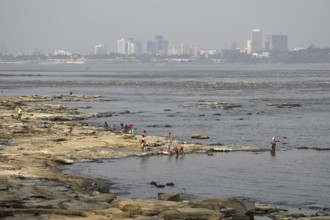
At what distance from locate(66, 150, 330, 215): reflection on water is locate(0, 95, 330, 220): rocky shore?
200 cm

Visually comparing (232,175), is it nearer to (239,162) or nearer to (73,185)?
(239,162)

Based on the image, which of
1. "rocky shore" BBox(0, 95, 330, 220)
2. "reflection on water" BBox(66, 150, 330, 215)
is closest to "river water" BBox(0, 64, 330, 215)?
"reflection on water" BBox(66, 150, 330, 215)

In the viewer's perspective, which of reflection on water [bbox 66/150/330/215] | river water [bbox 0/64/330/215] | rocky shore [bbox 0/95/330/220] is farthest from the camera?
river water [bbox 0/64/330/215]

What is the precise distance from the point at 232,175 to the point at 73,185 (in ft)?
33.6

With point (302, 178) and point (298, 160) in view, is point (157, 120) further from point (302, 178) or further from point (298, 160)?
point (302, 178)

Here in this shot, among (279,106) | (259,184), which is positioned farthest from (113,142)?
(279,106)

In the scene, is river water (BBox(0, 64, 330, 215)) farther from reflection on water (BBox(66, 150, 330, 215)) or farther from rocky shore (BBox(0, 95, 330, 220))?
rocky shore (BBox(0, 95, 330, 220))

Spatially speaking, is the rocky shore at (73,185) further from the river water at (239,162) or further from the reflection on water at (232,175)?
the river water at (239,162)

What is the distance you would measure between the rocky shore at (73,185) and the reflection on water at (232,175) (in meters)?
2.00

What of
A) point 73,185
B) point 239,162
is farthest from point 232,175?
point 73,185

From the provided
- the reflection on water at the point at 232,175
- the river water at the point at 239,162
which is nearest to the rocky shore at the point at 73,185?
the reflection on water at the point at 232,175

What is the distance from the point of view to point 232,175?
39.1 m

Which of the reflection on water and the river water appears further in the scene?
the river water

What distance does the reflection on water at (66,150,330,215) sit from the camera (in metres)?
33.2
